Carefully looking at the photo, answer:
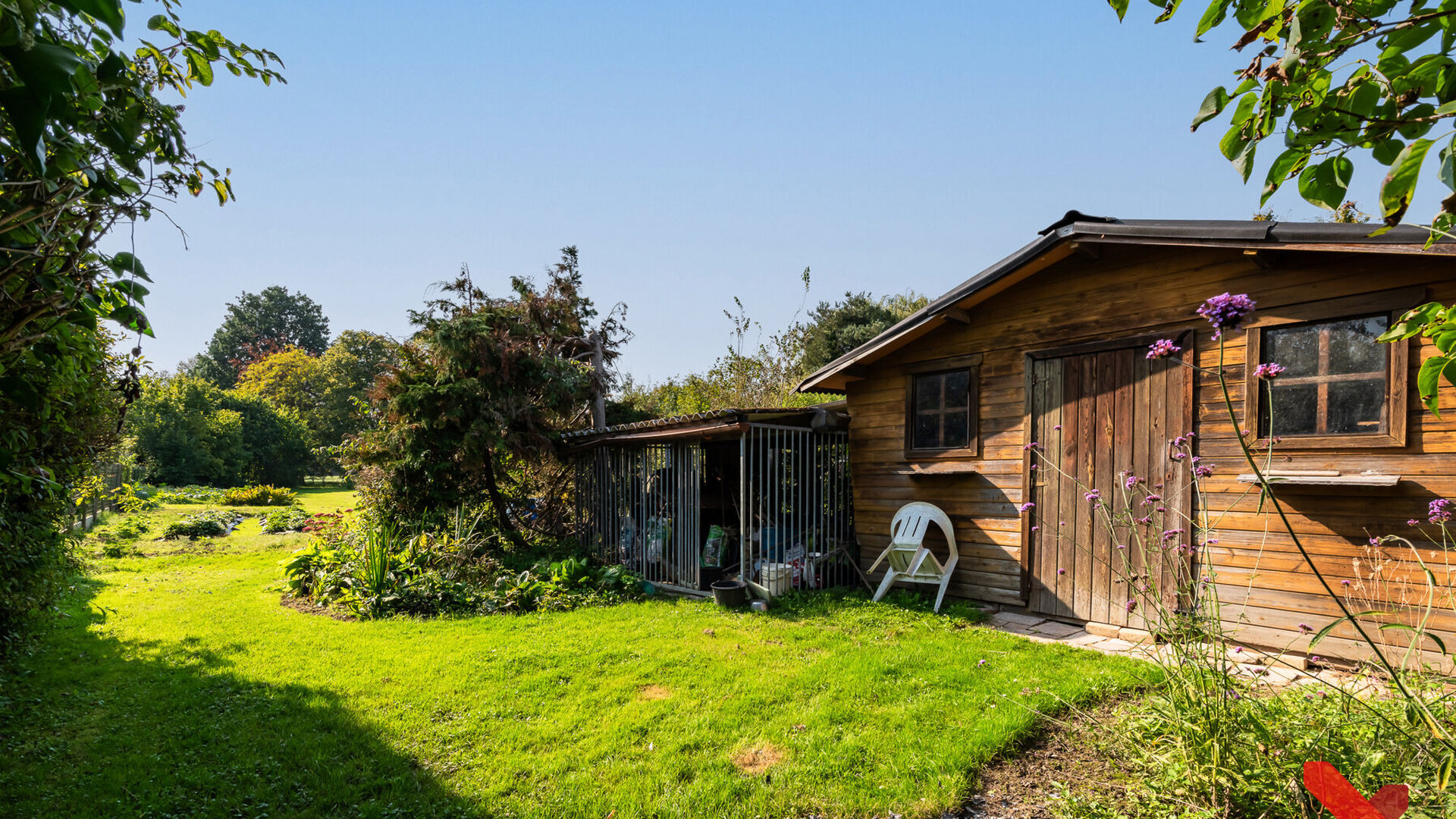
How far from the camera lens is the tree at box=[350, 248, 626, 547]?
1001 cm

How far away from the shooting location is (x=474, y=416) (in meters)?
10.2

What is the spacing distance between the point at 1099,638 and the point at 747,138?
6971mm

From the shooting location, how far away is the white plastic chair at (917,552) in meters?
6.83

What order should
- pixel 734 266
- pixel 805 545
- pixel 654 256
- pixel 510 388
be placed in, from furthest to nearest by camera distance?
1. pixel 734 266
2. pixel 654 256
3. pixel 510 388
4. pixel 805 545

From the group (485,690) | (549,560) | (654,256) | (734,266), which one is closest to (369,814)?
(485,690)

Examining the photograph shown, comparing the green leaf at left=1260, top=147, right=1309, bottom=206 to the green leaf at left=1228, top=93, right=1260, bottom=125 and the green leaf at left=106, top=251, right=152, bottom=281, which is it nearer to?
the green leaf at left=1228, top=93, right=1260, bottom=125

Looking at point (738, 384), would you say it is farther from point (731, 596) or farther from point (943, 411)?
point (731, 596)

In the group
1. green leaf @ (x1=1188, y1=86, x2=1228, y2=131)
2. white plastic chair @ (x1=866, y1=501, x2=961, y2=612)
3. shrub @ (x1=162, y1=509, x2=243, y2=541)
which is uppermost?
green leaf @ (x1=1188, y1=86, x2=1228, y2=131)

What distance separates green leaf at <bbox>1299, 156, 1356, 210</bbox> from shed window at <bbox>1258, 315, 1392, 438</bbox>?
4.10 metres

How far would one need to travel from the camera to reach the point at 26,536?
4219 millimetres

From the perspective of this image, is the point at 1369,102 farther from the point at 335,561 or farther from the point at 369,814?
the point at 335,561

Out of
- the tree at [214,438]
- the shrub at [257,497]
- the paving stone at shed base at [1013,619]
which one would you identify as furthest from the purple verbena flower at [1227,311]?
the tree at [214,438]

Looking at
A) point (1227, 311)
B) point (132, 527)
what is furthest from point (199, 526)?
point (1227, 311)

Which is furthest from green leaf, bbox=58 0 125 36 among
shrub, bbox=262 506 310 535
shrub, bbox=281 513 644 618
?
shrub, bbox=262 506 310 535
